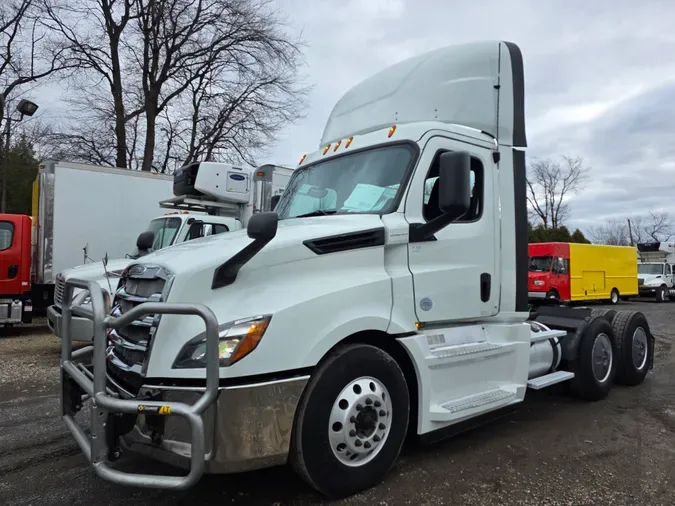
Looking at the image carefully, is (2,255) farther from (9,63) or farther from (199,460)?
(9,63)

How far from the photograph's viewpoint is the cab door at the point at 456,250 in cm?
378

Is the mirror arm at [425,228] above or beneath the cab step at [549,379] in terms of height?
above

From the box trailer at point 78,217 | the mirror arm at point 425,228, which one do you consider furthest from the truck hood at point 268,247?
the box trailer at point 78,217

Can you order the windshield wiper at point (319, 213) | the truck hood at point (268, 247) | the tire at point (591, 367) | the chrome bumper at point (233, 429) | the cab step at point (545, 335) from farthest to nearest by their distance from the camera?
the tire at point (591, 367)
the cab step at point (545, 335)
the windshield wiper at point (319, 213)
the truck hood at point (268, 247)
the chrome bumper at point (233, 429)

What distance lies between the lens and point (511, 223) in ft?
15.0

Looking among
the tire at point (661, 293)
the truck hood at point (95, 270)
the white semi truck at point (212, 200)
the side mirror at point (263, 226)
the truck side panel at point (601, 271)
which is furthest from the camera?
the tire at point (661, 293)

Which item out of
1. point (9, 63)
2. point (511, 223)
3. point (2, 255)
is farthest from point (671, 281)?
point (9, 63)

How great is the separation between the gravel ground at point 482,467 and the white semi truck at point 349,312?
32cm

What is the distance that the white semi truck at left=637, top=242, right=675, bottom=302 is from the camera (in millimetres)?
26359

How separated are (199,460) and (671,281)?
102 feet

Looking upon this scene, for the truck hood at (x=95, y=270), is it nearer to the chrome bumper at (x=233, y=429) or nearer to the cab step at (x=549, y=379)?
the chrome bumper at (x=233, y=429)

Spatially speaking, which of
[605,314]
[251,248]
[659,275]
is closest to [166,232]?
[251,248]

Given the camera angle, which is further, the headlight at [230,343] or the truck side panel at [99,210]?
the truck side panel at [99,210]

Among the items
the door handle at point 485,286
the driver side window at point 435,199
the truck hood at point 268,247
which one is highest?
the driver side window at point 435,199
